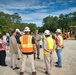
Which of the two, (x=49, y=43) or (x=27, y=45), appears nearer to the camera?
(x=27, y=45)

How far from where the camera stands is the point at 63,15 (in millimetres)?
132750

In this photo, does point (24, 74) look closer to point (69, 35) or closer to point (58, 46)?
point (58, 46)

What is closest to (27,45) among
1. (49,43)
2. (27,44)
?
(27,44)

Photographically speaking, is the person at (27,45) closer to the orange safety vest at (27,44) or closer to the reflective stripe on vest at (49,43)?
the orange safety vest at (27,44)

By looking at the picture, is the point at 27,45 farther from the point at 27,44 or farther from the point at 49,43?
the point at 49,43

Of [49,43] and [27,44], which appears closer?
[27,44]

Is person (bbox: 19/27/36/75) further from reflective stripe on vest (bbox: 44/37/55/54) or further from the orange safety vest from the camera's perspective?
reflective stripe on vest (bbox: 44/37/55/54)

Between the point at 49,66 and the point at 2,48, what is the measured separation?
3256 mm

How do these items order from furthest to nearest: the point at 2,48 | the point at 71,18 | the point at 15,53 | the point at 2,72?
the point at 71,18
the point at 2,48
the point at 15,53
the point at 2,72

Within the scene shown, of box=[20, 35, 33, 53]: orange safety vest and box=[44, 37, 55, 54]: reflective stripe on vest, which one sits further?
box=[44, 37, 55, 54]: reflective stripe on vest

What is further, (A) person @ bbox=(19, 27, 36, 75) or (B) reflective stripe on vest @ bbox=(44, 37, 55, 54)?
(B) reflective stripe on vest @ bbox=(44, 37, 55, 54)

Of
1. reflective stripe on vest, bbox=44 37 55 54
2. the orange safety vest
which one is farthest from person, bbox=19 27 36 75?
reflective stripe on vest, bbox=44 37 55 54

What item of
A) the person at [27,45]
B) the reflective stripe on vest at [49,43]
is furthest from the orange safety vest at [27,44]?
the reflective stripe on vest at [49,43]

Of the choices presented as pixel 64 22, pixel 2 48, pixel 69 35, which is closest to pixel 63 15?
pixel 64 22
